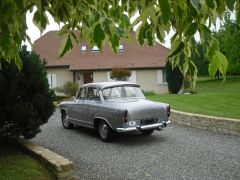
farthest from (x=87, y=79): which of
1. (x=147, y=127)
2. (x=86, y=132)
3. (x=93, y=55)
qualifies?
(x=147, y=127)

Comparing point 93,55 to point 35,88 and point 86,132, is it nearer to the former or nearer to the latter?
point 86,132

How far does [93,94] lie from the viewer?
1334 cm

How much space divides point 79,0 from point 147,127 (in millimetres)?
8354

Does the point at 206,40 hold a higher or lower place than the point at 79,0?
lower

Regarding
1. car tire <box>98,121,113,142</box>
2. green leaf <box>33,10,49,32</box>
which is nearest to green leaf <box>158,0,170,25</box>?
green leaf <box>33,10,49,32</box>

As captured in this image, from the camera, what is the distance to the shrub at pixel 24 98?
9.19 metres

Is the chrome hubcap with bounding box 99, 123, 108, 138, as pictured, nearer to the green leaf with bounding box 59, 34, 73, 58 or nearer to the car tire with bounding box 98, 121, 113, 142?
the car tire with bounding box 98, 121, 113, 142

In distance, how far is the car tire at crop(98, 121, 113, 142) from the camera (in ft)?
39.9

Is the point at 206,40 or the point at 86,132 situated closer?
the point at 206,40

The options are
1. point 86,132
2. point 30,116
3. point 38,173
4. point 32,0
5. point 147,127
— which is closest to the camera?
point 32,0

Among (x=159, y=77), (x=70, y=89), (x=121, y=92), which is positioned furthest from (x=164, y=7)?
(x=159, y=77)

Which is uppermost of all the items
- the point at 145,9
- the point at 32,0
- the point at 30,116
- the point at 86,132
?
the point at 32,0

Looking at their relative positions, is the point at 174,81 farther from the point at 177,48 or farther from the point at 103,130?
the point at 177,48

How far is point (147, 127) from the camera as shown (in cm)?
1176
